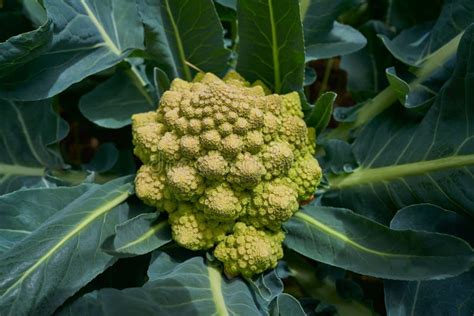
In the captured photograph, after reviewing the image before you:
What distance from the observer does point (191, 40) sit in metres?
1.37

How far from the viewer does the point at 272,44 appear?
1300mm

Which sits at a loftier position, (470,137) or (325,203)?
(470,137)

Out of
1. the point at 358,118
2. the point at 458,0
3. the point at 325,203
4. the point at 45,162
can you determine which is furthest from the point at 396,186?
the point at 45,162

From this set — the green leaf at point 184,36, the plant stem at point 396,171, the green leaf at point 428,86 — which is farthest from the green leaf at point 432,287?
the green leaf at point 184,36

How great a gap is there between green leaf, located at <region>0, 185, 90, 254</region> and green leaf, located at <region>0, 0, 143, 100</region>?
27 centimetres

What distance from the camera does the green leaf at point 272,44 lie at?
1.23m

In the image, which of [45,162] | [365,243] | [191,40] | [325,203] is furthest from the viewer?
[45,162]

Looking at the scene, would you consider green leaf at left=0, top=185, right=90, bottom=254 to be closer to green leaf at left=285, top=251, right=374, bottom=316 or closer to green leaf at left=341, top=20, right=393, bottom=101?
green leaf at left=285, top=251, right=374, bottom=316

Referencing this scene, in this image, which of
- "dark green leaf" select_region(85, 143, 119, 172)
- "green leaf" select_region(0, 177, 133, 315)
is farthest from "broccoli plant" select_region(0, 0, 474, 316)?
"dark green leaf" select_region(85, 143, 119, 172)

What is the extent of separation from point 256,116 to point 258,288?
402 millimetres

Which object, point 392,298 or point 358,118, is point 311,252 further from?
point 358,118

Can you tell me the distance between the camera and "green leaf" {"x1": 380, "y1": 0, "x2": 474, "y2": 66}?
155 cm

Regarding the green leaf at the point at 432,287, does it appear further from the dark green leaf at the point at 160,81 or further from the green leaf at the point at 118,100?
the green leaf at the point at 118,100

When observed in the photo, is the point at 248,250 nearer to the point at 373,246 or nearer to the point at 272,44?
the point at 373,246
